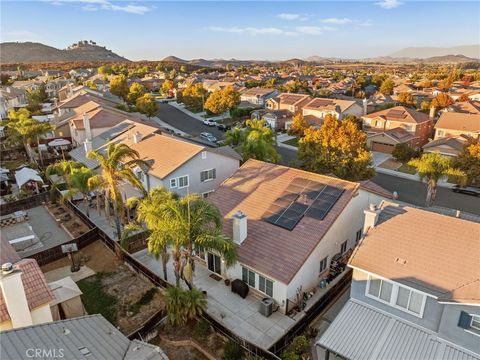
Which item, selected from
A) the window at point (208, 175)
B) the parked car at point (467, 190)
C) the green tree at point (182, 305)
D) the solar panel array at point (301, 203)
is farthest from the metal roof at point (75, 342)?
the parked car at point (467, 190)

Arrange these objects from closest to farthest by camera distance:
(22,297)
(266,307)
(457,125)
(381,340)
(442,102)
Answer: (22,297), (381,340), (266,307), (457,125), (442,102)

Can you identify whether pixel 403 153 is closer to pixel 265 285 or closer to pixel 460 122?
pixel 460 122

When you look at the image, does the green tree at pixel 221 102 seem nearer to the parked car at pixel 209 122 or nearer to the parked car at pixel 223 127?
the parked car at pixel 209 122

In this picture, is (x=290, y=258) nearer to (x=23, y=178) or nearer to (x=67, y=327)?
(x=67, y=327)

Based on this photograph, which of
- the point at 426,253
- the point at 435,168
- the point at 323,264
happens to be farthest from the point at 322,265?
the point at 435,168

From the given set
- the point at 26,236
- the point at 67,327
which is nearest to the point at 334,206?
the point at 67,327

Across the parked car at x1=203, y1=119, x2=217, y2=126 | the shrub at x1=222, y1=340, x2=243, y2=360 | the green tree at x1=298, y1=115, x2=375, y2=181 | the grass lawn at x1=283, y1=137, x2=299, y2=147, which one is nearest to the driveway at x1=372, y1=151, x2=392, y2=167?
the grass lawn at x1=283, y1=137, x2=299, y2=147
